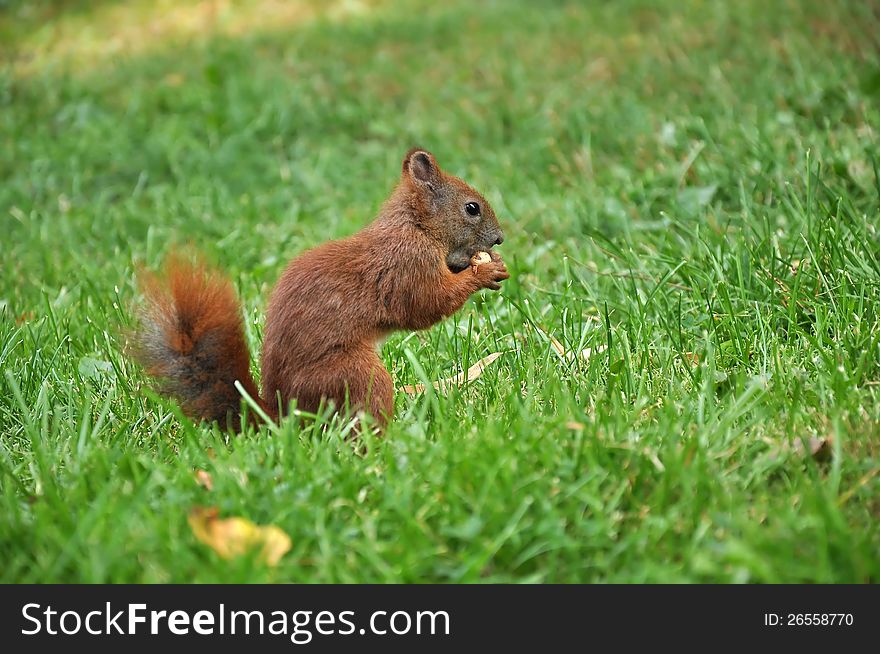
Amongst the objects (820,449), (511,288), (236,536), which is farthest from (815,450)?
(511,288)

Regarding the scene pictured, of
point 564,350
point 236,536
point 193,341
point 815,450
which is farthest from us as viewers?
point 564,350

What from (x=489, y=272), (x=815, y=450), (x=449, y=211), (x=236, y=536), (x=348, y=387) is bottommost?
(x=236, y=536)

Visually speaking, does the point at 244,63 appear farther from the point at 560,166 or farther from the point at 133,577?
the point at 133,577

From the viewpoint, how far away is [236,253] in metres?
4.17

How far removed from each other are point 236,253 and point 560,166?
64.7 inches

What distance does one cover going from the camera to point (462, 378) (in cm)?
283

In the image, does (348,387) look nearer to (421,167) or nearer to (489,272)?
(489,272)

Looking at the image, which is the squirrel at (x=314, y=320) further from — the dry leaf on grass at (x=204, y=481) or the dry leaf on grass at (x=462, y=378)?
the dry leaf on grass at (x=204, y=481)

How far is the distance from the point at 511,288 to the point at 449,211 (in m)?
0.70

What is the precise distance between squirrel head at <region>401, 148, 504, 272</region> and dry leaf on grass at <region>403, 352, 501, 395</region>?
30 cm

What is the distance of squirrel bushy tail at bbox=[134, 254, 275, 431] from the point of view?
240 centimetres

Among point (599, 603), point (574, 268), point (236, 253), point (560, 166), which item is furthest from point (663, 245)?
point (599, 603)

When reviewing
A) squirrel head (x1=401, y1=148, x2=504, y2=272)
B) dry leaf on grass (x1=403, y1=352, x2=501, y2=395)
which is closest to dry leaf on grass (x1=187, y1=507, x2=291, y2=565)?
dry leaf on grass (x1=403, y1=352, x2=501, y2=395)

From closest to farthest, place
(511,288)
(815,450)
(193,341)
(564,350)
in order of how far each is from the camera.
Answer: (815,450) < (193,341) < (564,350) < (511,288)
